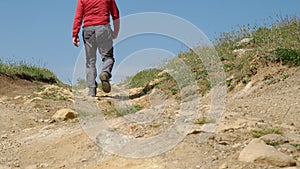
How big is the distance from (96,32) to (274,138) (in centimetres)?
419

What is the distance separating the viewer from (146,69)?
34.5 ft

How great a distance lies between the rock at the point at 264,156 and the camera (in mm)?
2938

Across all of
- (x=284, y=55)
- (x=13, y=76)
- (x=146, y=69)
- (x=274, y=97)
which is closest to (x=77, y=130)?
(x=274, y=97)

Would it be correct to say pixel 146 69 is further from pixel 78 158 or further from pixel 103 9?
pixel 78 158

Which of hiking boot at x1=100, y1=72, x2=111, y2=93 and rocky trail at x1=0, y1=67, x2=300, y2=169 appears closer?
rocky trail at x1=0, y1=67, x2=300, y2=169

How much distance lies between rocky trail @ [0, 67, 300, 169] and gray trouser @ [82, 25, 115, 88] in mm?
871

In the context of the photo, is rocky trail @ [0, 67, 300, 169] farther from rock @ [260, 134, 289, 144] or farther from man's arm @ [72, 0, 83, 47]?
man's arm @ [72, 0, 83, 47]

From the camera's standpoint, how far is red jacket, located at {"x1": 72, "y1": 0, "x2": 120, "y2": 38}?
7.08 m

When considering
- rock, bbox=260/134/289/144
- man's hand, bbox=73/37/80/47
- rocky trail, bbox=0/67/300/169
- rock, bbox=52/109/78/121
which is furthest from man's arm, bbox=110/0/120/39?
rock, bbox=260/134/289/144

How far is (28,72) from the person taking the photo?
1314cm

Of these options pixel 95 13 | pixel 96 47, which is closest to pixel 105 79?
pixel 96 47

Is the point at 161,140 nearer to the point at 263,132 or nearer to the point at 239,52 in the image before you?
the point at 263,132

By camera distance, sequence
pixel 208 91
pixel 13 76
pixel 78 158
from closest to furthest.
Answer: pixel 78 158 → pixel 208 91 → pixel 13 76

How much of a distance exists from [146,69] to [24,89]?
9.77 feet
